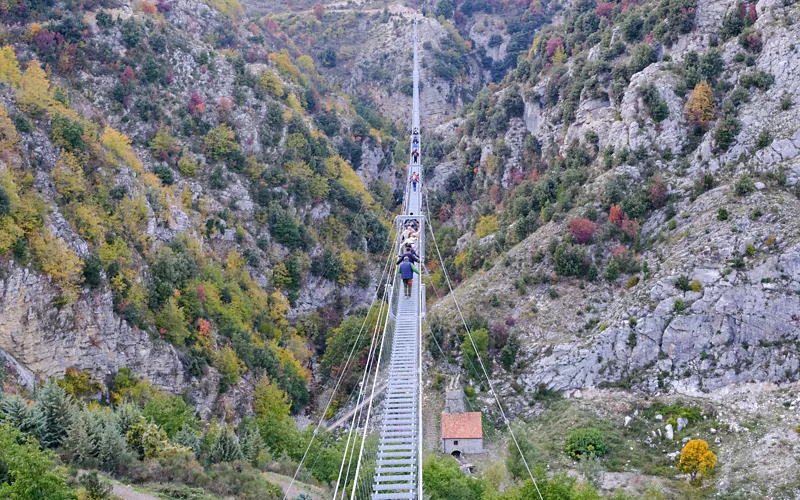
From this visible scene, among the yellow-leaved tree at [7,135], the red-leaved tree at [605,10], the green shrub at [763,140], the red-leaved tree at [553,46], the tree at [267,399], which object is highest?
the red-leaved tree at [605,10]

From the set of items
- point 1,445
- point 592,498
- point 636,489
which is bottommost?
point 636,489

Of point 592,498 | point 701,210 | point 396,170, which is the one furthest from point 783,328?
point 396,170

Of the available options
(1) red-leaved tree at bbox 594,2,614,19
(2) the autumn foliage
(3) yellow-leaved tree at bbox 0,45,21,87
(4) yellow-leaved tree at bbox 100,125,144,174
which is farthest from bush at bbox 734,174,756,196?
(3) yellow-leaved tree at bbox 0,45,21,87

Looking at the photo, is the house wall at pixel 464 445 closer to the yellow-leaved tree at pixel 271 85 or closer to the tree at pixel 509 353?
the tree at pixel 509 353

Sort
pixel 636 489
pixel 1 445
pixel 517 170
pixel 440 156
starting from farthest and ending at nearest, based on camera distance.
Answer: pixel 440 156
pixel 517 170
pixel 636 489
pixel 1 445

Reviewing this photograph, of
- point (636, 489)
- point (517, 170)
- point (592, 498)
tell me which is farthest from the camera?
point (517, 170)

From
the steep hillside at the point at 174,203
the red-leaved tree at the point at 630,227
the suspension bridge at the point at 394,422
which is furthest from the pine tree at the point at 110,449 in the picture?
the red-leaved tree at the point at 630,227

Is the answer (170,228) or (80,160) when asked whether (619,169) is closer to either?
(170,228)
